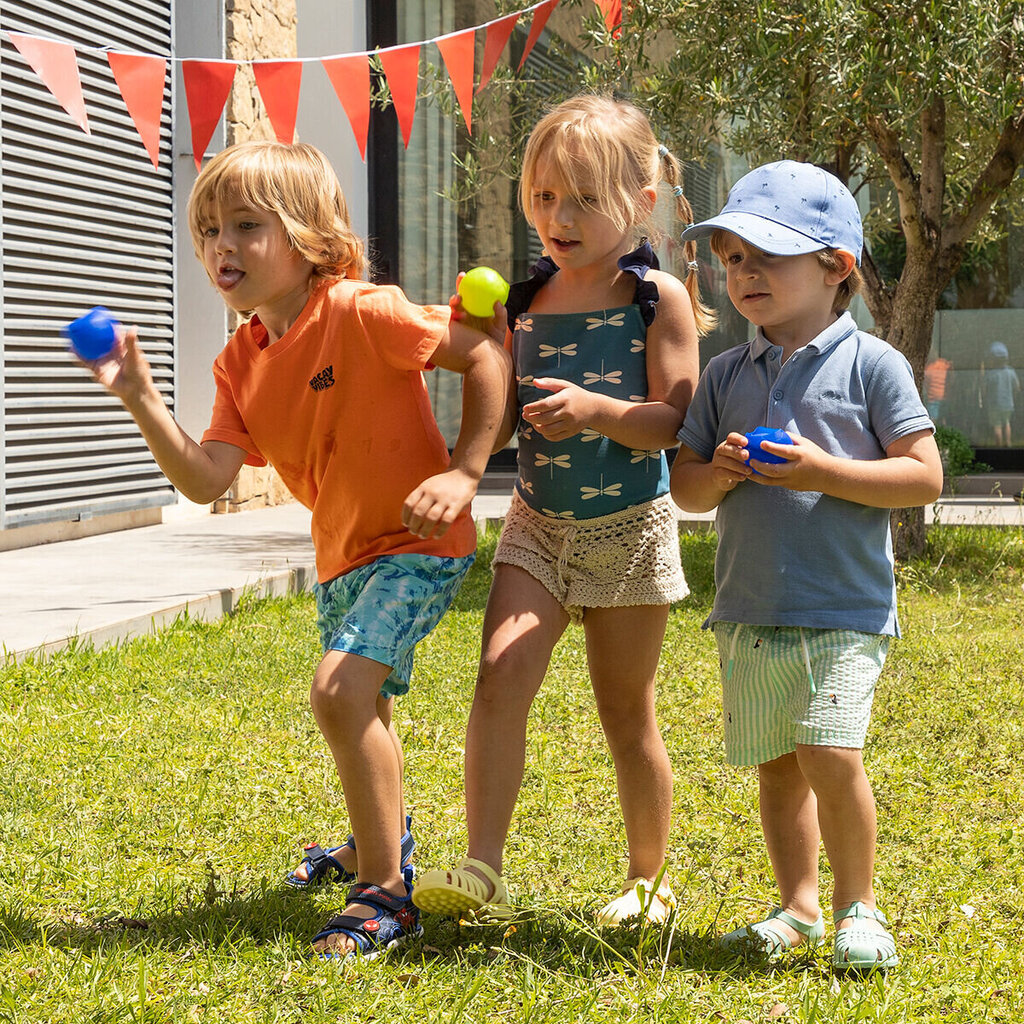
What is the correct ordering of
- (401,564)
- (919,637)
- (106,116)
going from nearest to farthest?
(401,564) < (919,637) < (106,116)

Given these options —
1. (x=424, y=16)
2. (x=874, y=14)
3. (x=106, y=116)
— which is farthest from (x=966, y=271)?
(x=106, y=116)

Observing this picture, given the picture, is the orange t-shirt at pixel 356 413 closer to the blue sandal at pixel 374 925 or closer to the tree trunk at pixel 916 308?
the blue sandal at pixel 374 925

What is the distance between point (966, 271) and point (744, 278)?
10.3 m

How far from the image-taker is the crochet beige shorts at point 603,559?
2623mm

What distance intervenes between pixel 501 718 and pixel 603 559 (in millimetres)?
386

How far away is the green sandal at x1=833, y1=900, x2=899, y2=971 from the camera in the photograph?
2404mm

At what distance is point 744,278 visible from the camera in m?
2.45

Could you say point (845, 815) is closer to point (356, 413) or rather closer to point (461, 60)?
point (356, 413)

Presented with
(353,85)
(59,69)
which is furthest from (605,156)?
(59,69)

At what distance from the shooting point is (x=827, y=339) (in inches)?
95.7

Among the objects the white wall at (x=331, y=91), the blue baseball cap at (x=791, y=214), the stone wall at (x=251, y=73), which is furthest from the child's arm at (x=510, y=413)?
the white wall at (x=331, y=91)

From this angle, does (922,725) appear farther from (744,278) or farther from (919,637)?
(744,278)

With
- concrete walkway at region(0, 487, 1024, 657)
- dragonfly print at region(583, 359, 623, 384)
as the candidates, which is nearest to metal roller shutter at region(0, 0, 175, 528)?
concrete walkway at region(0, 487, 1024, 657)

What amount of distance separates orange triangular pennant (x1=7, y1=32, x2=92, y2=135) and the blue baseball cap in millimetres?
3883
